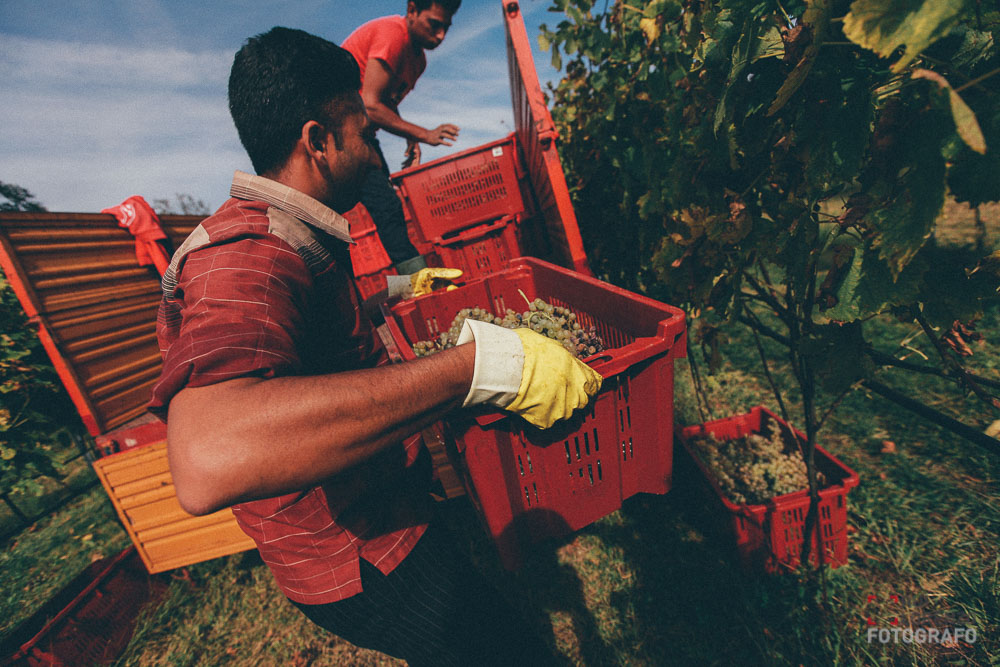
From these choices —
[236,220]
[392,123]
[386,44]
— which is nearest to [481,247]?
[392,123]

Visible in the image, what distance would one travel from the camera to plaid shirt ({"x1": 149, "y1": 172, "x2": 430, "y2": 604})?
0.83 metres

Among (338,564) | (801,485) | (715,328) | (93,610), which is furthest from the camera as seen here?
(93,610)

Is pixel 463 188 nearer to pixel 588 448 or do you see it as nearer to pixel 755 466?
pixel 588 448

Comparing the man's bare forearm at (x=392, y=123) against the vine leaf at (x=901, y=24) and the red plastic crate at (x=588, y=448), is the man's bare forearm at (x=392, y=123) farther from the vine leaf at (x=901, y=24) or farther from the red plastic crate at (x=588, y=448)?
the vine leaf at (x=901, y=24)

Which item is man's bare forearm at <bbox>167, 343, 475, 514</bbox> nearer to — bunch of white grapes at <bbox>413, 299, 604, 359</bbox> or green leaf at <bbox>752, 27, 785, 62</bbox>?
bunch of white grapes at <bbox>413, 299, 604, 359</bbox>

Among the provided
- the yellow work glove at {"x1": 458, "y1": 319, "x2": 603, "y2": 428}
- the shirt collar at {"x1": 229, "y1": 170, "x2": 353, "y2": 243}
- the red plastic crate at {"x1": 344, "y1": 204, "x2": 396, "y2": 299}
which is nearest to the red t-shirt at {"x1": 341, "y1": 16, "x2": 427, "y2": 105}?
the red plastic crate at {"x1": 344, "y1": 204, "x2": 396, "y2": 299}

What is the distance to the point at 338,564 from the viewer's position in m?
1.34

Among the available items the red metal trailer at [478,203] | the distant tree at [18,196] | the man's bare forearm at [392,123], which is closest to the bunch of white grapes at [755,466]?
the red metal trailer at [478,203]

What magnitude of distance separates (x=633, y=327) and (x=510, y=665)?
1.50 meters

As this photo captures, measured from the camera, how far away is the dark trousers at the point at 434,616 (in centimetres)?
143

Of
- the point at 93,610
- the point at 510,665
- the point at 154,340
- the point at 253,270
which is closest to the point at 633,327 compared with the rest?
the point at 253,270

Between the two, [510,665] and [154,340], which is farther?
[154,340]

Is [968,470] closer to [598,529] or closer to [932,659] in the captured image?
[932,659]

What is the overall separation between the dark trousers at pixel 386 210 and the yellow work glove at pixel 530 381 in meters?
2.36
